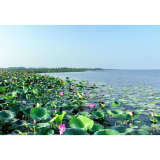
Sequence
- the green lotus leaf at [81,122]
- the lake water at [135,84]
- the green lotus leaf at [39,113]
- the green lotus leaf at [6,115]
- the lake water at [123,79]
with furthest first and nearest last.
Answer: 1. the lake water at [123,79]
2. the lake water at [135,84]
3. the green lotus leaf at [6,115]
4. the green lotus leaf at [39,113]
5. the green lotus leaf at [81,122]

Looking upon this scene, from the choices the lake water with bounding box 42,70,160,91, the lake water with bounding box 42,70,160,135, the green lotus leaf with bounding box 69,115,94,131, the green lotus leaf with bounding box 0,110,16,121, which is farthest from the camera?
the lake water with bounding box 42,70,160,91

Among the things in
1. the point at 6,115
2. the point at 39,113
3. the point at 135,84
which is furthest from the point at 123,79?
the point at 6,115

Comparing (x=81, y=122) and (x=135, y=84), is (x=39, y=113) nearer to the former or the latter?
(x=81, y=122)

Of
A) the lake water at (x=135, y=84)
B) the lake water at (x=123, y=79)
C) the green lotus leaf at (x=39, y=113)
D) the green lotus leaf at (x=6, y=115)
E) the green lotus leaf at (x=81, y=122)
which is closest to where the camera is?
the green lotus leaf at (x=81, y=122)

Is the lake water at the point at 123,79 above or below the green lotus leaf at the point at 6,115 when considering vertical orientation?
above

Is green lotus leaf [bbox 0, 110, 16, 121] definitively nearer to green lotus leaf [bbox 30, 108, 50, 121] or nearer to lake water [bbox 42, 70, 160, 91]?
green lotus leaf [bbox 30, 108, 50, 121]

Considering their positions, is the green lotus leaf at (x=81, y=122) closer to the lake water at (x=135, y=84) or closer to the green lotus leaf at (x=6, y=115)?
the green lotus leaf at (x=6, y=115)

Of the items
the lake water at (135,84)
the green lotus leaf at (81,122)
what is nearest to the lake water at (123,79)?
the lake water at (135,84)

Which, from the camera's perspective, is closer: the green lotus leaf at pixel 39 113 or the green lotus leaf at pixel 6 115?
the green lotus leaf at pixel 39 113

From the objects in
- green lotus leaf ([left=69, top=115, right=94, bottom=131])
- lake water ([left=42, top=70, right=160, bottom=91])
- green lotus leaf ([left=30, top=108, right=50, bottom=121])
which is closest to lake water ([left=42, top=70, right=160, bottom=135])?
lake water ([left=42, top=70, right=160, bottom=91])

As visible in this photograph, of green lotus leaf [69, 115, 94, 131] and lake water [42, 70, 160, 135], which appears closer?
green lotus leaf [69, 115, 94, 131]
